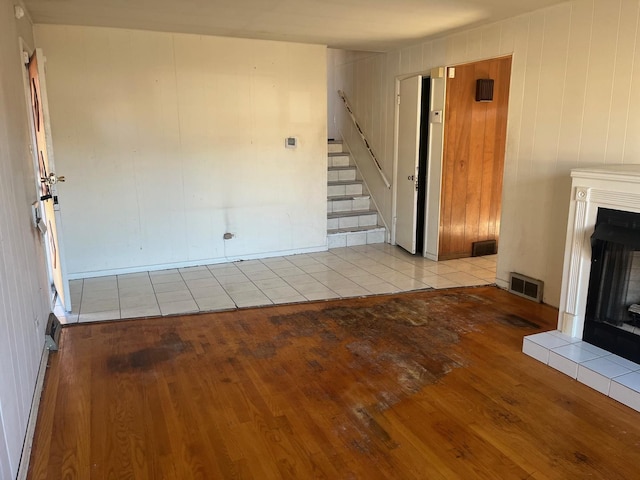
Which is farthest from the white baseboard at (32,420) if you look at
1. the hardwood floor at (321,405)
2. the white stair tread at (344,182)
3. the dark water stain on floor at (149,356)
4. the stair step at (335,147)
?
the stair step at (335,147)

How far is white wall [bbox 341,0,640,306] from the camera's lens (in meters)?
3.31

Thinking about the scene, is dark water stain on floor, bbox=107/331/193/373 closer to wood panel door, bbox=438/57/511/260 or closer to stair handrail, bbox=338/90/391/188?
wood panel door, bbox=438/57/511/260

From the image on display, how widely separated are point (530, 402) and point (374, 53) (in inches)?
194

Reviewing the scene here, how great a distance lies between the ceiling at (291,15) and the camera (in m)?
3.73

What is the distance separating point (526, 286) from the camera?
167 inches

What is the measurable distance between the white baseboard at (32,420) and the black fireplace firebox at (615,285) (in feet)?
10.5

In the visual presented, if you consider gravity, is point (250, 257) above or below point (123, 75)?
below

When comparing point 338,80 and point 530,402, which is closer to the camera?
point 530,402

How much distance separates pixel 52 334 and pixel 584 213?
12.0ft

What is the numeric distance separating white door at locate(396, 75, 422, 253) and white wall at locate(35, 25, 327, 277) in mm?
956

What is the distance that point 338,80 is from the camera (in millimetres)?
7398

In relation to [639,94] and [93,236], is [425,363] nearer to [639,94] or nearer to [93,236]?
[639,94]

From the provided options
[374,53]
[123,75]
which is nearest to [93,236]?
[123,75]

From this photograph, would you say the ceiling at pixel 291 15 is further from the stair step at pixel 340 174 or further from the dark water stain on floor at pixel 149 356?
the dark water stain on floor at pixel 149 356
